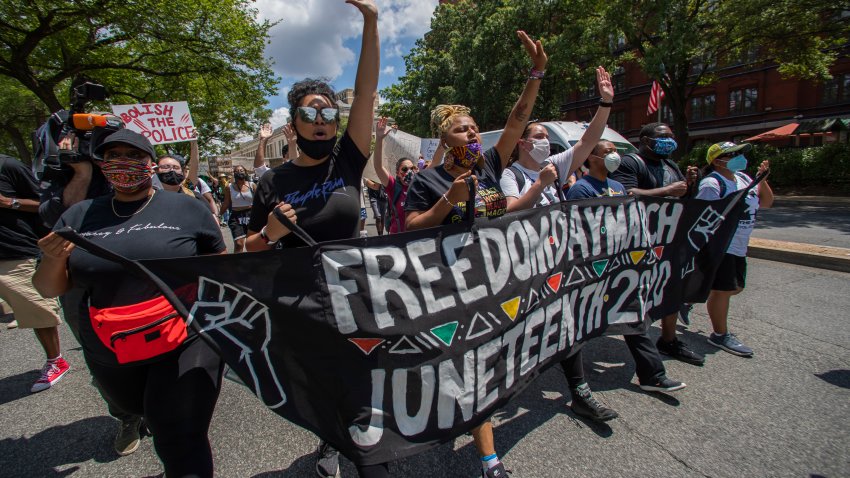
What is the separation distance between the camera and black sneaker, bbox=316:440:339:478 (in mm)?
2259

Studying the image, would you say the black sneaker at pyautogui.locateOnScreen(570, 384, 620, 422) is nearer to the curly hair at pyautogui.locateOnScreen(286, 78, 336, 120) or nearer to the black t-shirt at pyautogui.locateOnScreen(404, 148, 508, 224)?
the black t-shirt at pyautogui.locateOnScreen(404, 148, 508, 224)

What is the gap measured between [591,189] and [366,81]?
194 centimetres

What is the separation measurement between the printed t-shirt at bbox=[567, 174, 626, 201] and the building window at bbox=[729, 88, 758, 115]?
33053 millimetres

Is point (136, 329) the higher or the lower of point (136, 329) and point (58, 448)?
the higher

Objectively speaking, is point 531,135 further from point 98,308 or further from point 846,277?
point 846,277

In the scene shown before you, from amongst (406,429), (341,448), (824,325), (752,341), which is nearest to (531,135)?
(406,429)

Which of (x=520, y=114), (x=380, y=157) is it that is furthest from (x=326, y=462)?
(x=380, y=157)

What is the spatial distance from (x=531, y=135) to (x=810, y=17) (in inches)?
686

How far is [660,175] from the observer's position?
11.7ft

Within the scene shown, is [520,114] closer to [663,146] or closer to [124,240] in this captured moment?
[663,146]

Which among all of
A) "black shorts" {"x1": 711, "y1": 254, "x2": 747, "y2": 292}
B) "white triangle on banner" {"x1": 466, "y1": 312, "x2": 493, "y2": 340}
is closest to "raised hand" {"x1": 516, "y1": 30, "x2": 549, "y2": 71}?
"white triangle on banner" {"x1": 466, "y1": 312, "x2": 493, "y2": 340}

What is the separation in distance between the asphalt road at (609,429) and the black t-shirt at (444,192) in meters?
1.44

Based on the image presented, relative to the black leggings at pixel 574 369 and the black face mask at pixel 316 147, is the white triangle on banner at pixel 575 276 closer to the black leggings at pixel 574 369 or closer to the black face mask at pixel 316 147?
the black leggings at pixel 574 369

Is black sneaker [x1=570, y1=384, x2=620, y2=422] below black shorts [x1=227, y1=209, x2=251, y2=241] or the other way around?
below
